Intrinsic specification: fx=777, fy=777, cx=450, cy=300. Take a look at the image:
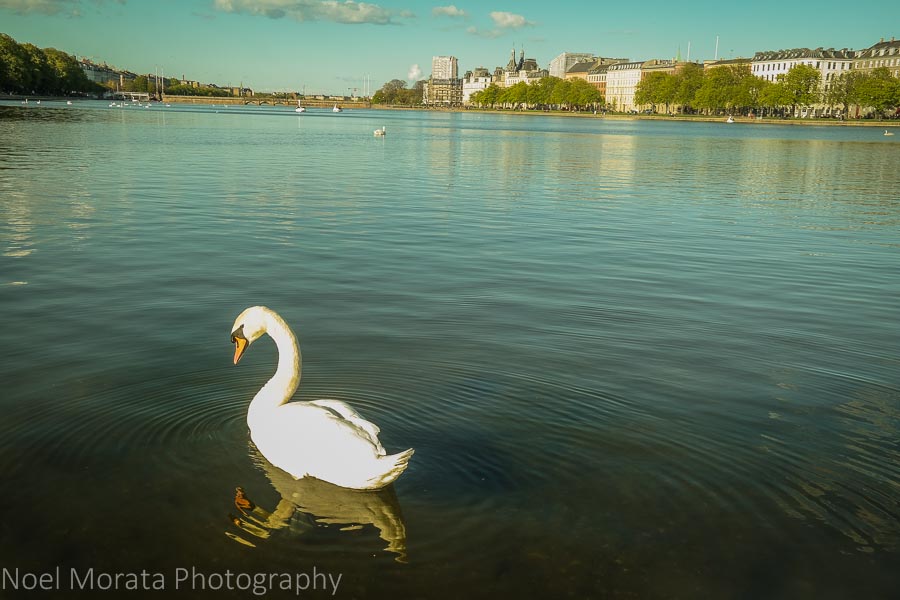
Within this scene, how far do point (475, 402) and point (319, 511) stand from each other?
267 cm

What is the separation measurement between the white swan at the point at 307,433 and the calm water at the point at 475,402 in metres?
0.35

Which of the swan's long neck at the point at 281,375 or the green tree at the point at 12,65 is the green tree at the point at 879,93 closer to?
the green tree at the point at 12,65

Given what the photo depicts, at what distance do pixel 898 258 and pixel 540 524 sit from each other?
51.5 feet

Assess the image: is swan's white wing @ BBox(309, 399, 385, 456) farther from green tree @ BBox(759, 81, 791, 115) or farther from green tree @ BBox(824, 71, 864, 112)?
green tree @ BBox(759, 81, 791, 115)

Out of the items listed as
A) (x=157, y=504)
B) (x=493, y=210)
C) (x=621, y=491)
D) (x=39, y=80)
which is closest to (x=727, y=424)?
(x=621, y=491)

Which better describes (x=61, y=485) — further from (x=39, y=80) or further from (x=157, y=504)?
(x=39, y=80)

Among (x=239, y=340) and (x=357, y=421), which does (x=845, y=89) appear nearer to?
(x=239, y=340)

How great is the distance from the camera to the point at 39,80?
192 meters

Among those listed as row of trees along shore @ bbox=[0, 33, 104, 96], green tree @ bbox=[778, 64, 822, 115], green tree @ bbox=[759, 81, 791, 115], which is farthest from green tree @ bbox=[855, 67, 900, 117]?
row of trees along shore @ bbox=[0, 33, 104, 96]

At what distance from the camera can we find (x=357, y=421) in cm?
620

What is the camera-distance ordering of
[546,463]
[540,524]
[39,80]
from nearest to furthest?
[540,524] < [546,463] < [39,80]

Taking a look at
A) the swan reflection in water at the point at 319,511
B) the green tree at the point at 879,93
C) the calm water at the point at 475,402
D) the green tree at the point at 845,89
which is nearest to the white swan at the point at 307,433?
the swan reflection in water at the point at 319,511

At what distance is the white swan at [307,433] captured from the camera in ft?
19.2

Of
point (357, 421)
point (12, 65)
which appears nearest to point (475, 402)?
point (357, 421)
